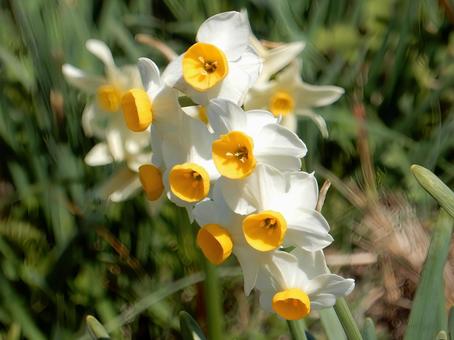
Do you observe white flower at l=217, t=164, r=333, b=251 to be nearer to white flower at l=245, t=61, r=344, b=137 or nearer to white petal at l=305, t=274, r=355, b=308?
white petal at l=305, t=274, r=355, b=308

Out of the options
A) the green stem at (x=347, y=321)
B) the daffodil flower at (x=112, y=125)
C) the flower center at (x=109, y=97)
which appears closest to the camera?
the green stem at (x=347, y=321)

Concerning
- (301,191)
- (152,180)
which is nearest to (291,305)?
(301,191)

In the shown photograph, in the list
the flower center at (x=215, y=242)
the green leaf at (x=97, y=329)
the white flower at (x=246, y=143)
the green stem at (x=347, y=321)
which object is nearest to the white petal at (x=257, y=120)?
the white flower at (x=246, y=143)

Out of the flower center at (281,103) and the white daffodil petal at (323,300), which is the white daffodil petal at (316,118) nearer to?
the flower center at (281,103)

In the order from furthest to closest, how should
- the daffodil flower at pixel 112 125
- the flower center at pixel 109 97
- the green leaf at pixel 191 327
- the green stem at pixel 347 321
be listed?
1. the flower center at pixel 109 97
2. the daffodil flower at pixel 112 125
3. the green leaf at pixel 191 327
4. the green stem at pixel 347 321

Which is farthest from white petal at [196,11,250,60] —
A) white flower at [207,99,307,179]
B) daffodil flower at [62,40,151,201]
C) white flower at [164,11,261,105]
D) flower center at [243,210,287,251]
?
daffodil flower at [62,40,151,201]

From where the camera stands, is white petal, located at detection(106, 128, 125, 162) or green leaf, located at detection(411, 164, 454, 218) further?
white petal, located at detection(106, 128, 125, 162)
